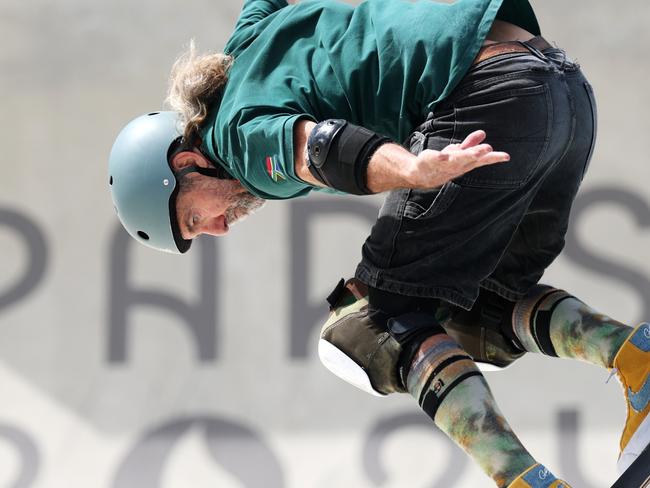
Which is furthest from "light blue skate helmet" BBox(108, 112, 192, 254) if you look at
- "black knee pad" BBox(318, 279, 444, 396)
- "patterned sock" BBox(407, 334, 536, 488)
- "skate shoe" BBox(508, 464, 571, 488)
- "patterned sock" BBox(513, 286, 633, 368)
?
"skate shoe" BBox(508, 464, 571, 488)

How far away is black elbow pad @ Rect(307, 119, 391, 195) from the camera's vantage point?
1940 millimetres

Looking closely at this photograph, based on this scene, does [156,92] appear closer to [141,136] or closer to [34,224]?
[34,224]

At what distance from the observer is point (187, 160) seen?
2525 mm

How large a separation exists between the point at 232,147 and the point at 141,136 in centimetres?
52

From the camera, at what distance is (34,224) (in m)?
4.86

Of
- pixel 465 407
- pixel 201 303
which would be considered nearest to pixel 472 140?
pixel 465 407

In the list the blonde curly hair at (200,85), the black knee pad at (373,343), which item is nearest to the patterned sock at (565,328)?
the black knee pad at (373,343)

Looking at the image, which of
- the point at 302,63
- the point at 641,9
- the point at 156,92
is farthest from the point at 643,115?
the point at 302,63

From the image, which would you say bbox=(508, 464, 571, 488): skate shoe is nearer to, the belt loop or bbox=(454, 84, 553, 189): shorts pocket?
bbox=(454, 84, 553, 189): shorts pocket

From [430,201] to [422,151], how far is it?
0.14 m

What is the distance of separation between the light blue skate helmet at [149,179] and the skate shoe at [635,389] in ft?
3.87

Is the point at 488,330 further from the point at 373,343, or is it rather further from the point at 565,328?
the point at 373,343

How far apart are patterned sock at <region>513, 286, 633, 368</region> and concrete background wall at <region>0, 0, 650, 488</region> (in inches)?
81.8

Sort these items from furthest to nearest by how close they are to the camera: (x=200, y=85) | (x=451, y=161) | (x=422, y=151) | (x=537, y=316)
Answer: (x=537, y=316)
(x=200, y=85)
(x=422, y=151)
(x=451, y=161)
